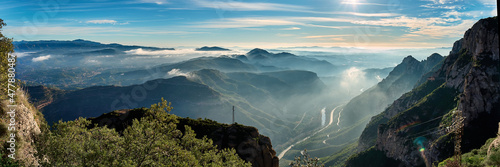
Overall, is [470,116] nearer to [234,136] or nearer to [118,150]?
[234,136]

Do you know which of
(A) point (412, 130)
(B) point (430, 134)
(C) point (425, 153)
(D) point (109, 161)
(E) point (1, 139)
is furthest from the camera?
(A) point (412, 130)

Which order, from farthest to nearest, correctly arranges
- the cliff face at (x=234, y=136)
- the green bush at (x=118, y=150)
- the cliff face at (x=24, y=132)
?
1. the cliff face at (x=234, y=136)
2. the cliff face at (x=24, y=132)
3. the green bush at (x=118, y=150)

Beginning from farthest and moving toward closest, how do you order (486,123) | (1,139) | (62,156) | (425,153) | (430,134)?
1. (430,134)
2. (425,153)
3. (486,123)
4. (1,139)
5. (62,156)

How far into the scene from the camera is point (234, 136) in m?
68.8

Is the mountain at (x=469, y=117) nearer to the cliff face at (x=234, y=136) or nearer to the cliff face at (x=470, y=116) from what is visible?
the cliff face at (x=470, y=116)

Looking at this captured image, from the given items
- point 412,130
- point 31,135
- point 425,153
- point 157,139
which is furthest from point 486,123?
point 31,135

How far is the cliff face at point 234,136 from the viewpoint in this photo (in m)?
62.7

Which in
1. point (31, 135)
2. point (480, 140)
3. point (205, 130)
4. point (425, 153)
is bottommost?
point (425, 153)

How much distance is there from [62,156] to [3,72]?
47.1ft

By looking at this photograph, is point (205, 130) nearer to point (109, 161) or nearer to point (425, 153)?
Answer: point (109, 161)

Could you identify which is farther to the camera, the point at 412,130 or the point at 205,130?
the point at 412,130

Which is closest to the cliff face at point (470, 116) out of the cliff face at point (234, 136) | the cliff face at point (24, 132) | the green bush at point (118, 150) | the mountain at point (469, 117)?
the mountain at point (469, 117)

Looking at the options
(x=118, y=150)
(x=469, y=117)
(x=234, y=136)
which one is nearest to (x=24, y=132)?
(x=118, y=150)

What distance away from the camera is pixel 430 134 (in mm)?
180750
